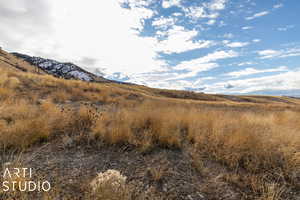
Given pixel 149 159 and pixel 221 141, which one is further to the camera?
pixel 221 141

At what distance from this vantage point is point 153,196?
6.43 feet

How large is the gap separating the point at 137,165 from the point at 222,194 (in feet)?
4.54

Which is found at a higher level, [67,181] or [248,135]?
[248,135]

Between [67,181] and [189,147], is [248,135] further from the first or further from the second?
[67,181]

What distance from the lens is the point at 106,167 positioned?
2.59 m

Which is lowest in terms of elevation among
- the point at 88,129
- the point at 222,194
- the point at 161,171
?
the point at 222,194

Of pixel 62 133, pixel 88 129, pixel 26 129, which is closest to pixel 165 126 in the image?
pixel 88 129

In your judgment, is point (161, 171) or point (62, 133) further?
point (62, 133)

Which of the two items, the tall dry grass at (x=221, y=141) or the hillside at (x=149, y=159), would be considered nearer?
the hillside at (x=149, y=159)

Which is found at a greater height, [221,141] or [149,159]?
[221,141]

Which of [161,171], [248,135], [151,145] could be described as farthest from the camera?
[248,135]

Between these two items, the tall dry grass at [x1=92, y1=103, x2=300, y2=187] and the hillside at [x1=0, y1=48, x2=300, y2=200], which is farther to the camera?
the tall dry grass at [x1=92, y1=103, x2=300, y2=187]

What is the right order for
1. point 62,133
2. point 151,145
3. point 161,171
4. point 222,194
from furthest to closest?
1. point 62,133
2. point 151,145
3. point 161,171
4. point 222,194

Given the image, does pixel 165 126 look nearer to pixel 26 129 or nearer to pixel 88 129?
pixel 88 129
